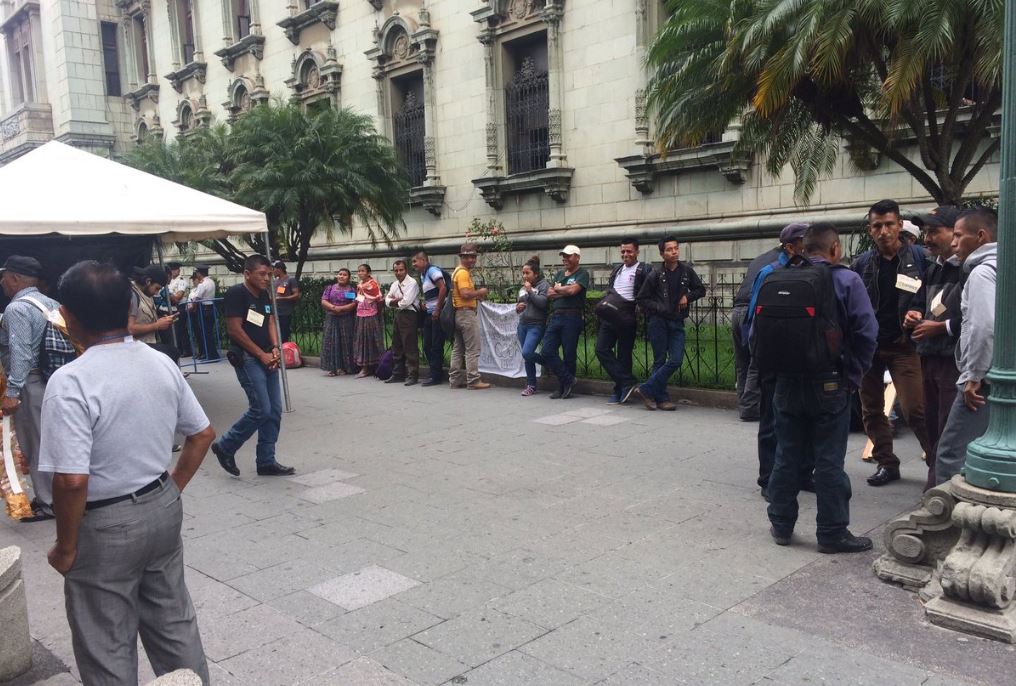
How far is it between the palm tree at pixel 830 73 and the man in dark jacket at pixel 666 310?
167 cm

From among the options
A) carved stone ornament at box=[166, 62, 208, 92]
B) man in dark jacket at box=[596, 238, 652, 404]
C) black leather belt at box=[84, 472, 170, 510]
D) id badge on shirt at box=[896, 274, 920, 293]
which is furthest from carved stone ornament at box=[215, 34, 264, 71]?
black leather belt at box=[84, 472, 170, 510]

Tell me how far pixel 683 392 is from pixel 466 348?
10.9ft

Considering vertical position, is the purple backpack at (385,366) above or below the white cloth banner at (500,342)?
below

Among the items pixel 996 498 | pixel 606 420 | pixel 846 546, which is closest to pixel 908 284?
pixel 846 546

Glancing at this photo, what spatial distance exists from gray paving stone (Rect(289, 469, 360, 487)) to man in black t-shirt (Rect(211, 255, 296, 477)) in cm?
36

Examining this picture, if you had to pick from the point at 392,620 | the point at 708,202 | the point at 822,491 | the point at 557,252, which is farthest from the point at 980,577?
the point at 557,252

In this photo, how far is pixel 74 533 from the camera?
2721 mm

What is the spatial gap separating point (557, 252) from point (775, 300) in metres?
12.9

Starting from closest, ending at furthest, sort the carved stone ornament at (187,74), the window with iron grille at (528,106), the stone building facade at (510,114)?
the stone building facade at (510,114)
the window with iron grille at (528,106)
the carved stone ornament at (187,74)

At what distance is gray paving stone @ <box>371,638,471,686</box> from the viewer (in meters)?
3.60

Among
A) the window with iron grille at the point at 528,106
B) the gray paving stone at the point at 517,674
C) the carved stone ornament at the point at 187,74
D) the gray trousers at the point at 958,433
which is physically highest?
the carved stone ornament at the point at 187,74

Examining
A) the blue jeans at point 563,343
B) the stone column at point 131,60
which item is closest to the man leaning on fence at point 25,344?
the blue jeans at point 563,343

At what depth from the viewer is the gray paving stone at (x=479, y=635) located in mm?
3793

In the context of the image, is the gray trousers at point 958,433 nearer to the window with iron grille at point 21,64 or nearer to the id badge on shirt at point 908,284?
the id badge on shirt at point 908,284
